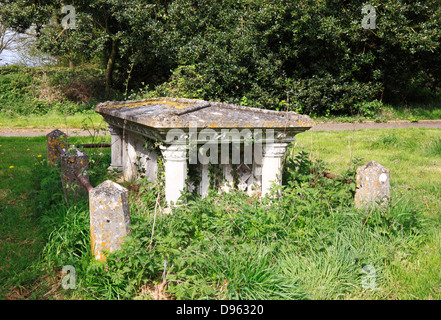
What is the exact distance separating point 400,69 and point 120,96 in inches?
410

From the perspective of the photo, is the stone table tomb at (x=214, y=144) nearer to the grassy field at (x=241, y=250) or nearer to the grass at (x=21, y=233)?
A: the grassy field at (x=241, y=250)

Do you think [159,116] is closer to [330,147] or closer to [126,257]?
[126,257]

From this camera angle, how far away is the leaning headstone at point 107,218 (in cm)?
275

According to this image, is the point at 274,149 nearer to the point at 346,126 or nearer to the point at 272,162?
the point at 272,162

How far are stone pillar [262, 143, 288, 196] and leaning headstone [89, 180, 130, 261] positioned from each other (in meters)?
1.73

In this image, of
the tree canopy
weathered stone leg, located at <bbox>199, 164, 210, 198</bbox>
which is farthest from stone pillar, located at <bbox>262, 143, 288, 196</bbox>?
the tree canopy

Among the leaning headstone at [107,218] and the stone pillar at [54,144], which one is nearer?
the leaning headstone at [107,218]

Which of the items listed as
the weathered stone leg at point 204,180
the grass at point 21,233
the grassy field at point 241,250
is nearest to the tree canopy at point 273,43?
the grass at point 21,233

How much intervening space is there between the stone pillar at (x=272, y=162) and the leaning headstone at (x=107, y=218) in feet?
5.67

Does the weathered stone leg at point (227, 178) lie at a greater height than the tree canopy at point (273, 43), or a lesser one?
lesser

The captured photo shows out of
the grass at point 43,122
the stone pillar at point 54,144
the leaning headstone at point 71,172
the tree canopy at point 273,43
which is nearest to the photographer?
the leaning headstone at point 71,172

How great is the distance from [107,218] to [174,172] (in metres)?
1.06

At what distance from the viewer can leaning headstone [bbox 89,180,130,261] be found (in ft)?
9.04

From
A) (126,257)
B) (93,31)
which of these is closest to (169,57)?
(93,31)
